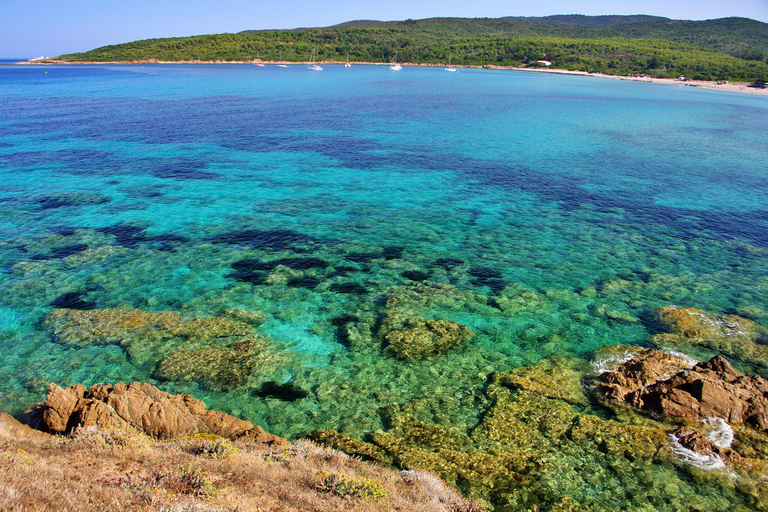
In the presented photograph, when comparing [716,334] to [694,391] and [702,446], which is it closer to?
[694,391]

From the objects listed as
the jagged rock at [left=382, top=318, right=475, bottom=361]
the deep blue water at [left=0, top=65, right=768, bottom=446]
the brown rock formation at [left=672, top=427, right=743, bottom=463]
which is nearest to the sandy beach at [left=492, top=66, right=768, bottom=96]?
the deep blue water at [left=0, top=65, right=768, bottom=446]

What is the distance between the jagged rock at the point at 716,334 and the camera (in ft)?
54.4

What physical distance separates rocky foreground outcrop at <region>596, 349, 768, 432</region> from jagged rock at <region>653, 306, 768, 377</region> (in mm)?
2428

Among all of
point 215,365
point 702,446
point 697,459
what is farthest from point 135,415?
point 702,446

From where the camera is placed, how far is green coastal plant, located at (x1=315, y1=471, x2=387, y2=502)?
880cm

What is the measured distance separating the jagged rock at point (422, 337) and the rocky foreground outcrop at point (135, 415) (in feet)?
20.5

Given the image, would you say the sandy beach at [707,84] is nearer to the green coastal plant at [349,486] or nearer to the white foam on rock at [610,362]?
the white foam on rock at [610,362]

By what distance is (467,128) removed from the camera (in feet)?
205

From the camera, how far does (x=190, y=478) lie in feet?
27.3

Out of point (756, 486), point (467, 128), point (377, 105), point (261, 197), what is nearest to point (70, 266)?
point (261, 197)

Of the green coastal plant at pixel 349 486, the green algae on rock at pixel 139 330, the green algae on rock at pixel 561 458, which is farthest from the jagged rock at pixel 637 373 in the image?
the green algae on rock at pixel 139 330

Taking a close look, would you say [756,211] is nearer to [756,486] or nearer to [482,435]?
[756,486]

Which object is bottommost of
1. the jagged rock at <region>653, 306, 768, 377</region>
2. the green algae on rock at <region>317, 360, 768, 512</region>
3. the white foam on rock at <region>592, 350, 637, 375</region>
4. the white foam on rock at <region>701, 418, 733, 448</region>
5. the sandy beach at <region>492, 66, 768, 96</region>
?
the green algae on rock at <region>317, 360, 768, 512</region>

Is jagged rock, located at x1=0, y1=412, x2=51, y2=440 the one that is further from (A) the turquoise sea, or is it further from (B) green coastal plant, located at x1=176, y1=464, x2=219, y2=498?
(B) green coastal plant, located at x1=176, y1=464, x2=219, y2=498
